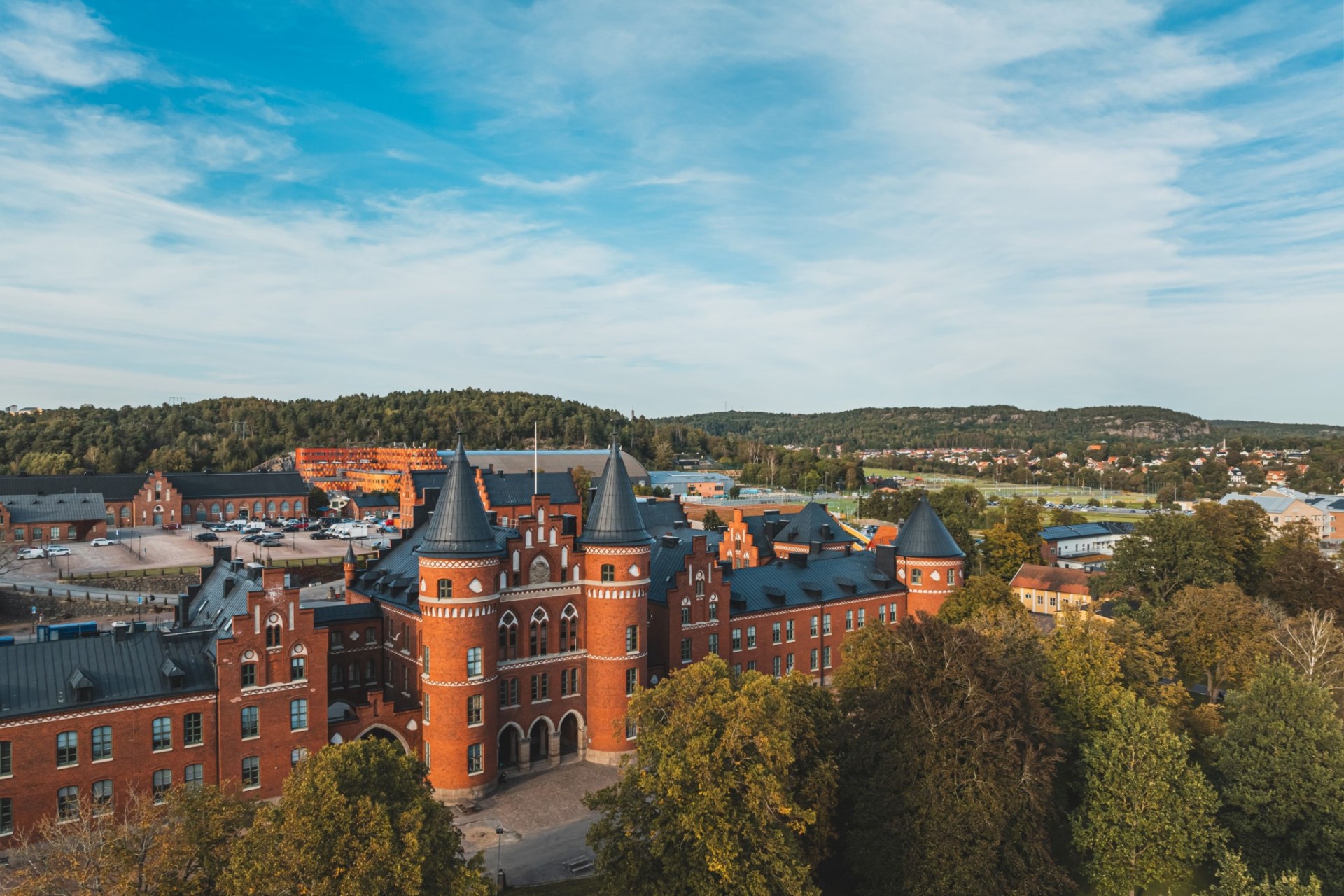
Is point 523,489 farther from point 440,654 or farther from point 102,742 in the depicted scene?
point 102,742

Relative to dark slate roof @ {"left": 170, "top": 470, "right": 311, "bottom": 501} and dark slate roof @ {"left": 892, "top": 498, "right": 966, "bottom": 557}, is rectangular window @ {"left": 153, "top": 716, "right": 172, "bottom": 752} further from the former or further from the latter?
dark slate roof @ {"left": 170, "top": 470, "right": 311, "bottom": 501}

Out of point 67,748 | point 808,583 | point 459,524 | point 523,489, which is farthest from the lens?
point 523,489

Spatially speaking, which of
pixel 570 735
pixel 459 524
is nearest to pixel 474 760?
pixel 570 735

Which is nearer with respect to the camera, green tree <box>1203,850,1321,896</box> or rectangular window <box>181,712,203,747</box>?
green tree <box>1203,850,1321,896</box>

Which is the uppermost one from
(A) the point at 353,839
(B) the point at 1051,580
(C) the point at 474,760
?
(A) the point at 353,839

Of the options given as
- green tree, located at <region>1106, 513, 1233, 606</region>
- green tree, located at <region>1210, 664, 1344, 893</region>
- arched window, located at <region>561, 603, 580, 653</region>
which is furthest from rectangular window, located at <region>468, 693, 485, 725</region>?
green tree, located at <region>1106, 513, 1233, 606</region>

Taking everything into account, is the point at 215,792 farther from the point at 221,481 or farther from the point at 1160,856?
the point at 221,481

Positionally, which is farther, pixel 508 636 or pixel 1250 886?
pixel 508 636
